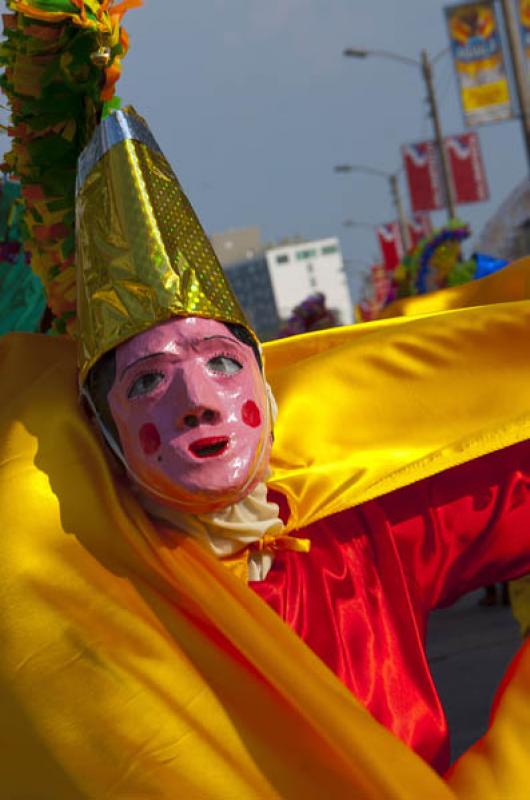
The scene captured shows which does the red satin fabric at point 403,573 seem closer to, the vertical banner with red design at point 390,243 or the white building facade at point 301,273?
the vertical banner with red design at point 390,243

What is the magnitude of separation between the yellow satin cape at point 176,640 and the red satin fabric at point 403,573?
0.35ft

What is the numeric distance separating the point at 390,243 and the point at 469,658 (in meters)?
38.3

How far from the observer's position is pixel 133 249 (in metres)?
2.96

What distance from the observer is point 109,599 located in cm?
274

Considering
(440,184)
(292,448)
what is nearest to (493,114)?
(440,184)

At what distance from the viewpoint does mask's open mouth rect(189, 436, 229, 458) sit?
9.16ft

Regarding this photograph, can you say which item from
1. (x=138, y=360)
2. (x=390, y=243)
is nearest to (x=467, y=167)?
(x=390, y=243)

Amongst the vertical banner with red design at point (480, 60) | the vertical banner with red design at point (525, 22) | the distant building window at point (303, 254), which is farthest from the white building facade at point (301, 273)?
the vertical banner with red design at point (525, 22)

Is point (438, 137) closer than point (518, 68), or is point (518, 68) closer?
point (518, 68)

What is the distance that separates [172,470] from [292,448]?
0.51 m

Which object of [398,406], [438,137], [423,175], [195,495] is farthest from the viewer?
[423,175]

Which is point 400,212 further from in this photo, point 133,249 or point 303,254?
point 303,254

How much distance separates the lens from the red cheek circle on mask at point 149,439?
2.83m

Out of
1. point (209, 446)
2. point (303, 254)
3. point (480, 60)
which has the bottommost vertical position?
point (303, 254)
